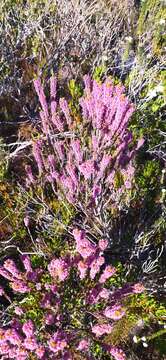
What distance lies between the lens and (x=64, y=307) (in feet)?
A: 6.09

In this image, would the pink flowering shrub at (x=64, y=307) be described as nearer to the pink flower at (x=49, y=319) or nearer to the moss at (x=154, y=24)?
the pink flower at (x=49, y=319)

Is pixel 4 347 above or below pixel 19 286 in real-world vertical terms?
below

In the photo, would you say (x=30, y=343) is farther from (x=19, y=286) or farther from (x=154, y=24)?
(x=154, y=24)

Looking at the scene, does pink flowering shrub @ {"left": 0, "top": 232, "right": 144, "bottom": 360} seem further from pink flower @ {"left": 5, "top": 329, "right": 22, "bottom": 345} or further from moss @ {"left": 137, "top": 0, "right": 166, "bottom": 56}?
moss @ {"left": 137, "top": 0, "right": 166, "bottom": 56}

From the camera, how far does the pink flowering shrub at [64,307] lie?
5.00 feet

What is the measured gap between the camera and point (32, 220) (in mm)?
2395

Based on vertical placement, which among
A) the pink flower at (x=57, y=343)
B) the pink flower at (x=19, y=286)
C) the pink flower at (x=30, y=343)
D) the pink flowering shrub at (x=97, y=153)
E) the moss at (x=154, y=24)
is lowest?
the pink flower at (x=57, y=343)

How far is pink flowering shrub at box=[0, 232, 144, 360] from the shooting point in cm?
153

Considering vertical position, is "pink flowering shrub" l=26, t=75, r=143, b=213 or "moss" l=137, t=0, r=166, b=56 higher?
"moss" l=137, t=0, r=166, b=56

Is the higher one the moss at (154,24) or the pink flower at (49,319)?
the moss at (154,24)

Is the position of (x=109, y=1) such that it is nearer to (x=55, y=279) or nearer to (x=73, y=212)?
(x=73, y=212)

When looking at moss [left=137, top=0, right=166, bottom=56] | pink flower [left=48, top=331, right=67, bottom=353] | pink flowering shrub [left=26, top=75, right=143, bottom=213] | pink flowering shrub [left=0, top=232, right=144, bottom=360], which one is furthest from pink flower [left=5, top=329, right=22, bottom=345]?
moss [left=137, top=0, right=166, bottom=56]

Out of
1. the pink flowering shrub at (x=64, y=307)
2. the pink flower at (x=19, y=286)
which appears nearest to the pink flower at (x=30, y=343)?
the pink flowering shrub at (x=64, y=307)

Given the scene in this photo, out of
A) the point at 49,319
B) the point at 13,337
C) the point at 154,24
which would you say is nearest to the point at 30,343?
the point at 13,337
